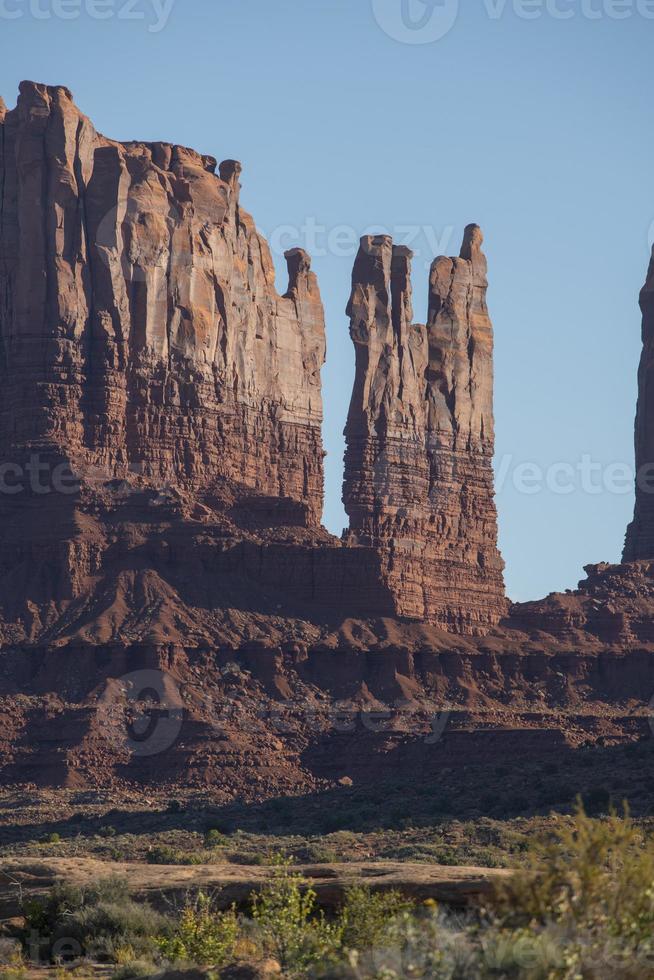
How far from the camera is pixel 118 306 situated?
351ft

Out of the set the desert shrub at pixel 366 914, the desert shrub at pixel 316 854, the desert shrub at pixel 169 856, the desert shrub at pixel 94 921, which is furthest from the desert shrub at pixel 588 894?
the desert shrub at pixel 316 854

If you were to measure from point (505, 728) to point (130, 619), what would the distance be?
1565 centimetres

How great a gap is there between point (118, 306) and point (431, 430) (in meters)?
27.7

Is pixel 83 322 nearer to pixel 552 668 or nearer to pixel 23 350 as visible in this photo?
pixel 23 350

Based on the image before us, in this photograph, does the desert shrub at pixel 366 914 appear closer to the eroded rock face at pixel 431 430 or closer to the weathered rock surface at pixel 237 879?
the weathered rock surface at pixel 237 879

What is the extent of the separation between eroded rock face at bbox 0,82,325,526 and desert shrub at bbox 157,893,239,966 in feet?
220

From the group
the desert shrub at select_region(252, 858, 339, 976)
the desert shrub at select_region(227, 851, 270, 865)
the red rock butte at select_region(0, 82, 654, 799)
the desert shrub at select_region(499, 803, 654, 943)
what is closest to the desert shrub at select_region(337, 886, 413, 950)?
the desert shrub at select_region(252, 858, 339, 976)

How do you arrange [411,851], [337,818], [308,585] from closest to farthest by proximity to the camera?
[411,851]
[337,818]
[308,585]

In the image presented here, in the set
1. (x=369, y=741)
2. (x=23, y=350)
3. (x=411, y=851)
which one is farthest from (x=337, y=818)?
(x=23, y=350)

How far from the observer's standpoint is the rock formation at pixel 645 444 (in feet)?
462

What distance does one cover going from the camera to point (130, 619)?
318 ft

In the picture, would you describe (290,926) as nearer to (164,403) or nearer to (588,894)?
(588,894)

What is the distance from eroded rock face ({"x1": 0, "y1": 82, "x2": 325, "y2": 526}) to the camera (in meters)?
105

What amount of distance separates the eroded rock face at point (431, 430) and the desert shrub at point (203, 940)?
79586 millimetres
